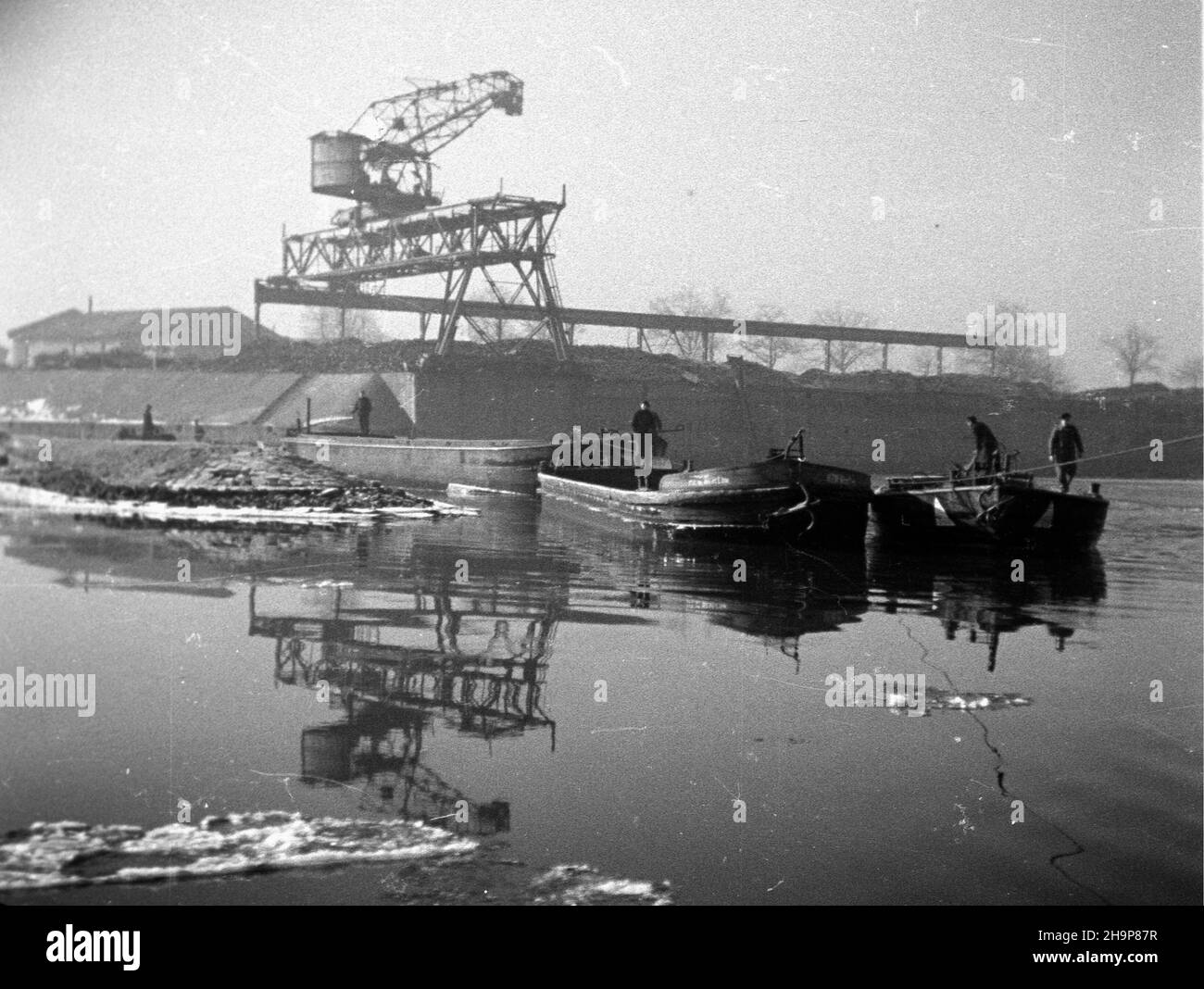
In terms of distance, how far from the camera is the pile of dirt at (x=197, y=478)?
1831 cm

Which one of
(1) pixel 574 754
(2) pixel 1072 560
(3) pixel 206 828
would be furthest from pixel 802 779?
(2) pixel 1072 560

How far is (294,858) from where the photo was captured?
3.68 m

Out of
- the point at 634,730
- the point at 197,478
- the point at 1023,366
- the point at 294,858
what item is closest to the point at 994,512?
the point at 634,730

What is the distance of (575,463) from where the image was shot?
71.8 ft

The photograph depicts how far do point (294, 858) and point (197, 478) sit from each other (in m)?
18.1

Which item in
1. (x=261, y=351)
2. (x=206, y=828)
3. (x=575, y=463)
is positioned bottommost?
(x=206, y=828)

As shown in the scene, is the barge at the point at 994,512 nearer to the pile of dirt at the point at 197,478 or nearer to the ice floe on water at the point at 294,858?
the pile of dirt at the point at 197,478

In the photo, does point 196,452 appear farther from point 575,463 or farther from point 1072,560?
point 1072,560

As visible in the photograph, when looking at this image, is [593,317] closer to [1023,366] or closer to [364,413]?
[364,413]

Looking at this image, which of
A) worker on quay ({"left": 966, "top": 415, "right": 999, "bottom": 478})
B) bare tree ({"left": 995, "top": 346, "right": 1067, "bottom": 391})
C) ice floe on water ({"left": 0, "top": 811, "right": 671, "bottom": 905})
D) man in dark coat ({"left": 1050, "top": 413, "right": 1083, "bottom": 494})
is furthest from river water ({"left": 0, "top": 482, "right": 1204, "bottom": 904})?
bare tree ({"left": 995, "top": 346, "right": 1067, "bottom": 391})

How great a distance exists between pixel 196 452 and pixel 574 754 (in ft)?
62.9

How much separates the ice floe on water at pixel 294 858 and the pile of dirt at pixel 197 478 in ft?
46.4

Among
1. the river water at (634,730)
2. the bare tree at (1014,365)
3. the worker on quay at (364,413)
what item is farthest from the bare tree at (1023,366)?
the river water at (634,730)

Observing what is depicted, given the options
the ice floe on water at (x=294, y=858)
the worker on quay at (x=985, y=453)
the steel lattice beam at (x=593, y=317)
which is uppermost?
the steel lattice beam at (x=593, y=317)
